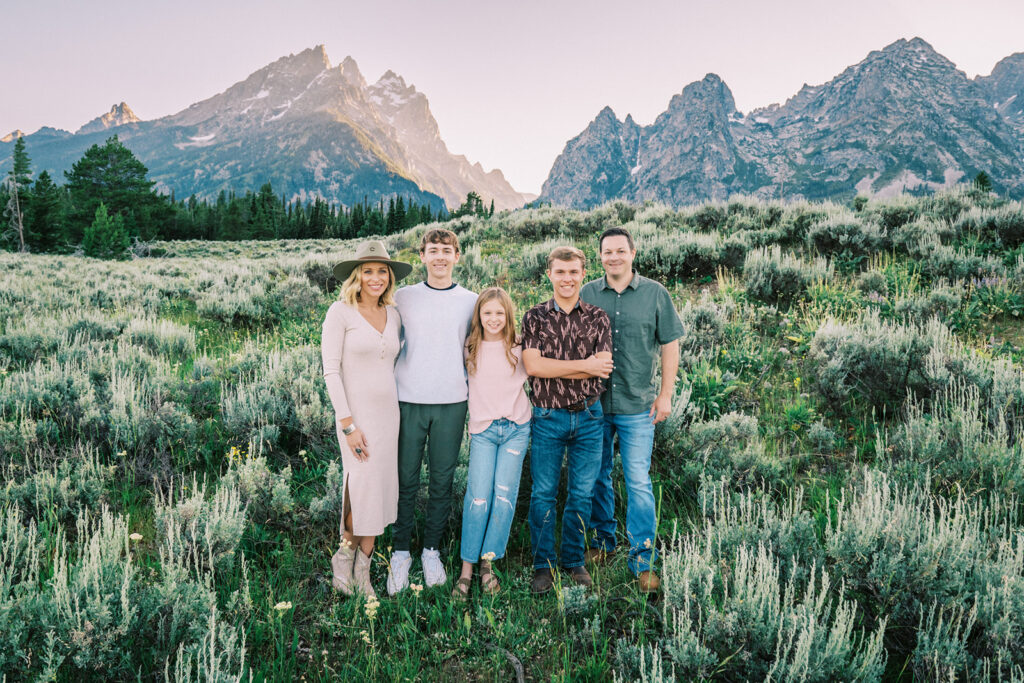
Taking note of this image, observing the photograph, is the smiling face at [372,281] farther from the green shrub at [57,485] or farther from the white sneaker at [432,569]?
the green shrub at [57,485]

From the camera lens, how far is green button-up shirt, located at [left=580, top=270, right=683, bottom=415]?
3521 mm

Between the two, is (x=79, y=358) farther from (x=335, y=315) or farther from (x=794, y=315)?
(x=794, y=315)

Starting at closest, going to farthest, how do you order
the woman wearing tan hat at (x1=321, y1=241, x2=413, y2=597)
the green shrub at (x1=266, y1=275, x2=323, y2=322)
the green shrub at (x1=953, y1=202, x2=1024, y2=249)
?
the woman wearing tan hat at (x1=321, y1=241, x2=413, y2=597) < the green shrub at (x1=953, y1=202, x2=1024, y2=249) < the green shrub at (x1=266, y1=275, x2=323, y2=322)

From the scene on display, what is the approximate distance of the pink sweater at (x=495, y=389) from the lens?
3424 millimetres

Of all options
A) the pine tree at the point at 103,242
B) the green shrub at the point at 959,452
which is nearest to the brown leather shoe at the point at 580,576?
the green shrub at the point at 959,452

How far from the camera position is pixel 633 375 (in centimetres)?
352

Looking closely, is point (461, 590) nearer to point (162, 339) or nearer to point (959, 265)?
point (162, 339)

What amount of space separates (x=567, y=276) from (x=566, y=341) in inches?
18.7

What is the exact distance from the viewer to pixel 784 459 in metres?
4.16

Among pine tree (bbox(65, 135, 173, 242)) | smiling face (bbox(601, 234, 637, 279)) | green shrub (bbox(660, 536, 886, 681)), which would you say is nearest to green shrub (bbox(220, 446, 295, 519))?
green shrub (bbox(660, 536, 886, 681))

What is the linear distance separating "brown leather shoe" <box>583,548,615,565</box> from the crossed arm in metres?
1.42

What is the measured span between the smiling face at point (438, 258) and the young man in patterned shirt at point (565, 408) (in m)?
0.73

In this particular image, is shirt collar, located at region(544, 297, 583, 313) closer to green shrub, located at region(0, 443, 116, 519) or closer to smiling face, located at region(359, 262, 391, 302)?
smiling face, located at region(359, 262, 391, 302)

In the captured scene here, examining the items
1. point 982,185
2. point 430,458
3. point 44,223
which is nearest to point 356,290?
point 430,458
